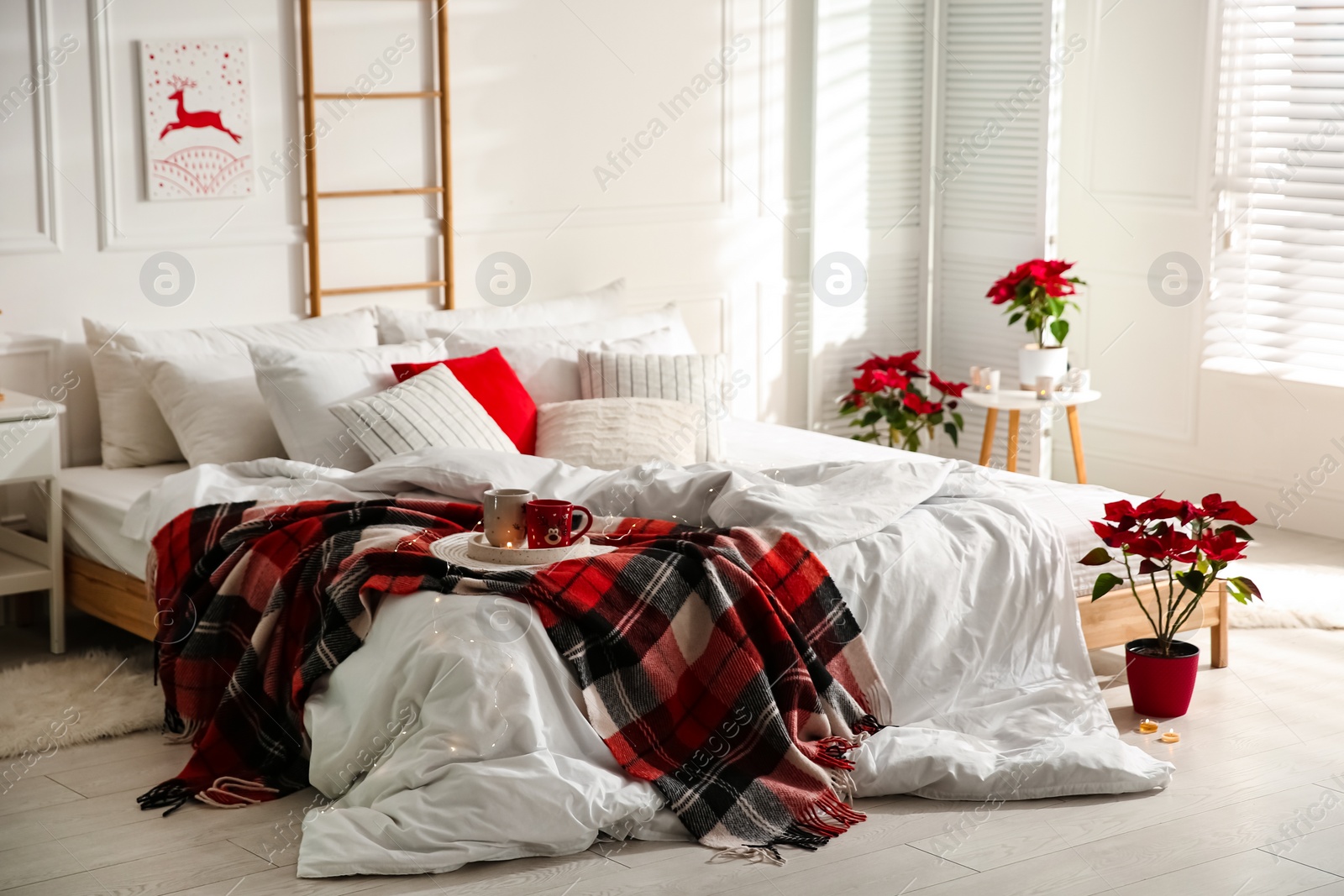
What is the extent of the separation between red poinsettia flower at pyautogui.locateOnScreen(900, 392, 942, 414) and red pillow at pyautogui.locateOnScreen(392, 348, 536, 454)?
66.0 inches

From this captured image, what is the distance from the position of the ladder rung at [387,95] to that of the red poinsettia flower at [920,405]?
6.36 ft

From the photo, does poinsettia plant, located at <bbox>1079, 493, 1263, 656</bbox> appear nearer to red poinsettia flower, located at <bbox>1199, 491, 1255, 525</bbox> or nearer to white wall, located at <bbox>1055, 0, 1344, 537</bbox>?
red poinsettia flower, located at <bbox>1199, 491, 1255, 525</bbox>

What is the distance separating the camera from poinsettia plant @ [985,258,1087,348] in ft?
17.7

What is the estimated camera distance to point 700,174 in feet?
18.5

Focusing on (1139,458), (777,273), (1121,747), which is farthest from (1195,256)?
(1121,747)

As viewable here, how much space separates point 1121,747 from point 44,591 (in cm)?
296

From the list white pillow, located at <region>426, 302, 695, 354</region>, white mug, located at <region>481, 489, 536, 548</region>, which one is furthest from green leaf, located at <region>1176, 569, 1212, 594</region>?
white pillow, located at <region>426, 302, 695, 354</region>

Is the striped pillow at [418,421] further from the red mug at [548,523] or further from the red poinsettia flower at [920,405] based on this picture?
the red poinsettia flower at [920,405]

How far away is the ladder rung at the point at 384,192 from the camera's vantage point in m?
4.85

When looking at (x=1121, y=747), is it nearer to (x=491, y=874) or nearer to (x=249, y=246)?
(x=491, y=874)

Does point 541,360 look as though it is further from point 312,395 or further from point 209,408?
point 209,408

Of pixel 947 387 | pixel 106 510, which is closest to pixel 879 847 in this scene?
pixel 106 510

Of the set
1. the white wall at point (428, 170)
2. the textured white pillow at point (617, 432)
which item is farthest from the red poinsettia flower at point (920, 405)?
the textured white pillow at point (617, 432)

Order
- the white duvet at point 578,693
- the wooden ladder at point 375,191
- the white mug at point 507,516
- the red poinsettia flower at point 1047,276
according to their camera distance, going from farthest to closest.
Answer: the red poinsettia flower at point 1047,276, the wooden ladder at point 375,191, the white mug at point 507,516, the white duvet at point 578,693
